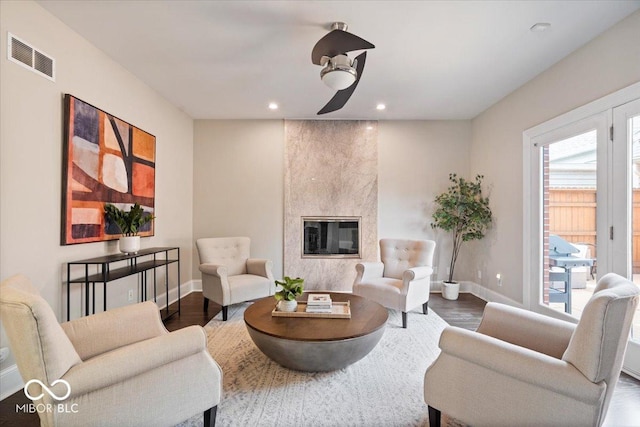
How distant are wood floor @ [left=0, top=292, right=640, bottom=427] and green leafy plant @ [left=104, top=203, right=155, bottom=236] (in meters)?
1.15

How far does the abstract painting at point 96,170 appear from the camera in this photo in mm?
2535

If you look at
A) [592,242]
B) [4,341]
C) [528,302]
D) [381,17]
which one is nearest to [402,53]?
[381,17]

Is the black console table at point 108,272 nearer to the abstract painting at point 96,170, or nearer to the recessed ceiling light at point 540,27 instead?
the abstract painting at point 96,170

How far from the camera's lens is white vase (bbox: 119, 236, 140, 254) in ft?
9.69

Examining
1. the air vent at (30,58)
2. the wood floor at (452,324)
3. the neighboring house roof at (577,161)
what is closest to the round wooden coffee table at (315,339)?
the wood floor at (452,324)

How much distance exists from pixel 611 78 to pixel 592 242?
1.40 meters

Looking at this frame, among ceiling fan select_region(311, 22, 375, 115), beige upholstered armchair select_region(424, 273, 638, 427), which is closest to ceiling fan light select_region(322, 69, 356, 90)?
ceiling fan select_region(311, 22, 375, 115)

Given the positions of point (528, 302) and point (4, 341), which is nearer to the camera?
point (4, 341)

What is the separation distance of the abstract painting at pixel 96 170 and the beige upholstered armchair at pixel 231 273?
846mm

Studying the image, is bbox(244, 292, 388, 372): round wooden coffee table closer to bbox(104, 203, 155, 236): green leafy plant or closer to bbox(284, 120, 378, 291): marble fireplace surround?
bbox(104, 203, 155, 236): green leafy plant

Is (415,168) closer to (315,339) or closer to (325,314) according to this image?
Result: (325,314)

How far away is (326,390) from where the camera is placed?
208 cm

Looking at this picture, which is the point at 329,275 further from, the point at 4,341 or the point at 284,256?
the point at 4,341

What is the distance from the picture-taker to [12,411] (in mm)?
1888
